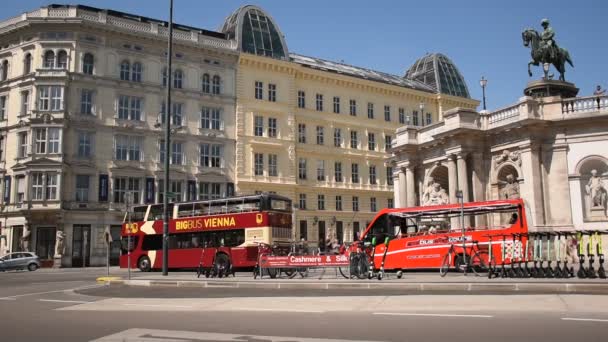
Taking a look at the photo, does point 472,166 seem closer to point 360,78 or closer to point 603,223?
point 603,223

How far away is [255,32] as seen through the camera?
6259 cm

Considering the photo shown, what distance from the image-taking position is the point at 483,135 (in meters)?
32.6

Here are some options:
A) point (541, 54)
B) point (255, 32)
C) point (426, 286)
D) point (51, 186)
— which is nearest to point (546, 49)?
point (541, 54)

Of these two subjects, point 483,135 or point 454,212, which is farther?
point 483,135

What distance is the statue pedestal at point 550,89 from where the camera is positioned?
31438mm

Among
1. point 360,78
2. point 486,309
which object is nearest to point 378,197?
point 360,78

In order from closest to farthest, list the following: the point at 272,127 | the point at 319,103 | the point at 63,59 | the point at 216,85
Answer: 1. the point at 63,59
2. the point at 216,85
3. the point at 272,127
4. the point at 319,103

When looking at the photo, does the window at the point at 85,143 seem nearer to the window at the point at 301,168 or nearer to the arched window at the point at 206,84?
the arched window at the point at 206,84

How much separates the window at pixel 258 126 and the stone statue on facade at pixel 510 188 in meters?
33.5

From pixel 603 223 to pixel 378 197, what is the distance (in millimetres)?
40775

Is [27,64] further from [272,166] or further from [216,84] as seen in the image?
[272,166]

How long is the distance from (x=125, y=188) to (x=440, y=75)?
156 feet

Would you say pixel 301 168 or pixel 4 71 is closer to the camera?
pixel 4 71

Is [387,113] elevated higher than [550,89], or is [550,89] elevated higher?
[387,113]
